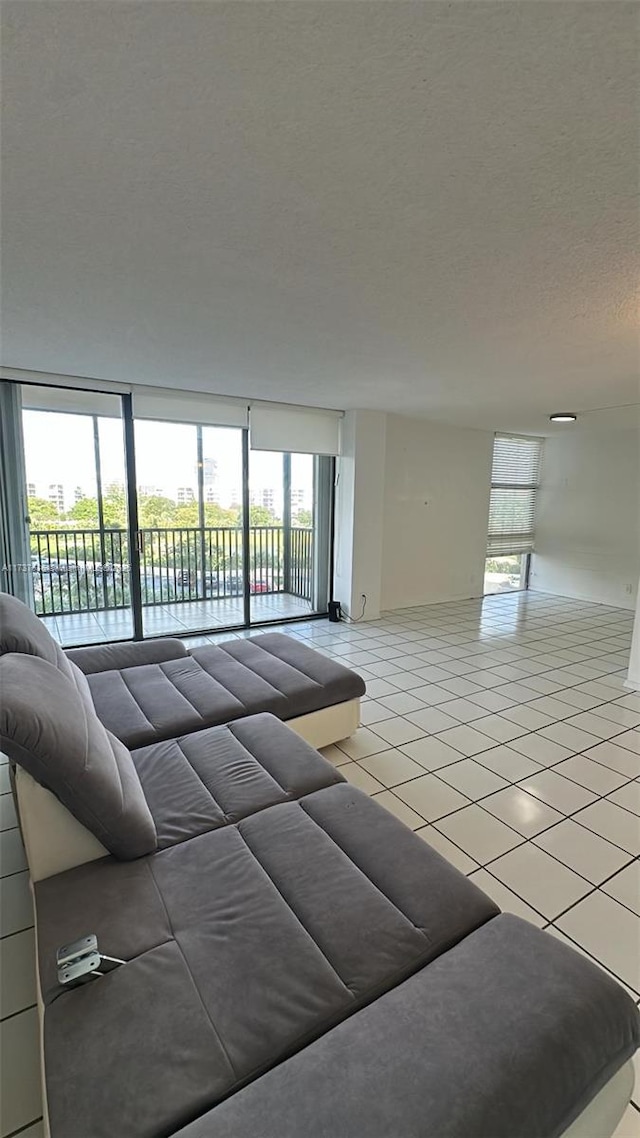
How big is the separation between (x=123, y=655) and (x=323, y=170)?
252cm

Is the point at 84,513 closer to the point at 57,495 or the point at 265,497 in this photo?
the point at 57,495

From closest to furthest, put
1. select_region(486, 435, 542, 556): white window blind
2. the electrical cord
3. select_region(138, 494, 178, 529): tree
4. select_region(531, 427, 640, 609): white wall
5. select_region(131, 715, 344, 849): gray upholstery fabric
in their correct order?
select_region(131, 715, 344, 849): gray upholstery fabric
select_region(138, 494, 178, 529): tree
the electrical cord
select_region(531, 427, 640, 609): white wall
select_region(486, 435, 542, 556): white window blind

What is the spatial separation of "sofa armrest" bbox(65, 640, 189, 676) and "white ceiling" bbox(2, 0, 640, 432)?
1804 mm

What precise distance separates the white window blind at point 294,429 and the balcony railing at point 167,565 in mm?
1029

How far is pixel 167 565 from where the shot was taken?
5.79 m

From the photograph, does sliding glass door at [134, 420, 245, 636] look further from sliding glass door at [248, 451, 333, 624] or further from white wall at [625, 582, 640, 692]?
white wall at [625, 582, 640, 692]

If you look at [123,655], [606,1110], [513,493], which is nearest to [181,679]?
[123,655]

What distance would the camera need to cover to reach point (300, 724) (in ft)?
8.27

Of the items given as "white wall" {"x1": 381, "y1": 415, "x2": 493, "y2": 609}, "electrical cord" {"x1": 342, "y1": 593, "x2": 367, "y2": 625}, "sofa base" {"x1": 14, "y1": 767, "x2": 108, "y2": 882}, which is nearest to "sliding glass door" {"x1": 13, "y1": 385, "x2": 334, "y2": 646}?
"electrical cord" {"x1": 342, "y1": 593, "x2": 367, "y2": 625}

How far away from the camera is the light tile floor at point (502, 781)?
1.55 metres

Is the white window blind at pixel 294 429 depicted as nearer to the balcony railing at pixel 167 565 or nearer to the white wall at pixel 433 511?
the white wall at pixel 433 511

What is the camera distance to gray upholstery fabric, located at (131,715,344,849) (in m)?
1.52

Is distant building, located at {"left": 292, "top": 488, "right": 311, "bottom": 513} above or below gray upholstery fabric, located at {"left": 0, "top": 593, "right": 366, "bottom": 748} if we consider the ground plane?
above

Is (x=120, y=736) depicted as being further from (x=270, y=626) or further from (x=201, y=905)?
(x=270, y=626)
